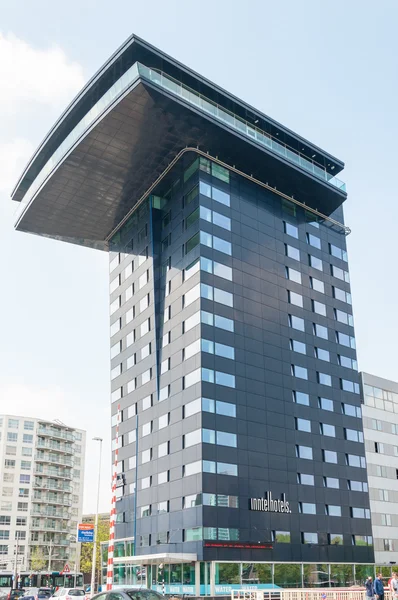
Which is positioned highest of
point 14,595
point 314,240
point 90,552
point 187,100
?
point 187,100

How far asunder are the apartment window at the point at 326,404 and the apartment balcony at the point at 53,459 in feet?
315

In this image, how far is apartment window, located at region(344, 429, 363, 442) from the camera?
221ft

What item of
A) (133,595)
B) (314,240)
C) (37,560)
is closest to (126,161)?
(314,240)

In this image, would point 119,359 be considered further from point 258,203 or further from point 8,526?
point 8,526

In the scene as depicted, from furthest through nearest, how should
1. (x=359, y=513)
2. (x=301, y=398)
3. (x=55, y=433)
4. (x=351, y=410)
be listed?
(x=55, y=433) → (x=351, y=410) → (x=359, y=513) → (x=301, y=398)

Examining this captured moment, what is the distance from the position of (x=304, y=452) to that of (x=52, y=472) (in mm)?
98690

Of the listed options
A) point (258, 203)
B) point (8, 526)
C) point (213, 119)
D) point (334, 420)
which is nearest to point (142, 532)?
point (334, 420)

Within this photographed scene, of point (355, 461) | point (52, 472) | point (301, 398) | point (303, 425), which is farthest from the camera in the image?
point (52, 472)

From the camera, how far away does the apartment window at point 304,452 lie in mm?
61188

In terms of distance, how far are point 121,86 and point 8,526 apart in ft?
359

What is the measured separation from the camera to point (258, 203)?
67.3 metres

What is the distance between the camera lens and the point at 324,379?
2640 inches

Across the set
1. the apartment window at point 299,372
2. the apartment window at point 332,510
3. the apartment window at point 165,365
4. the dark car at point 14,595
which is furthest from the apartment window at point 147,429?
the dark car at point 14,595

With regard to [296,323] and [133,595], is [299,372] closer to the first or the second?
[296,323]
